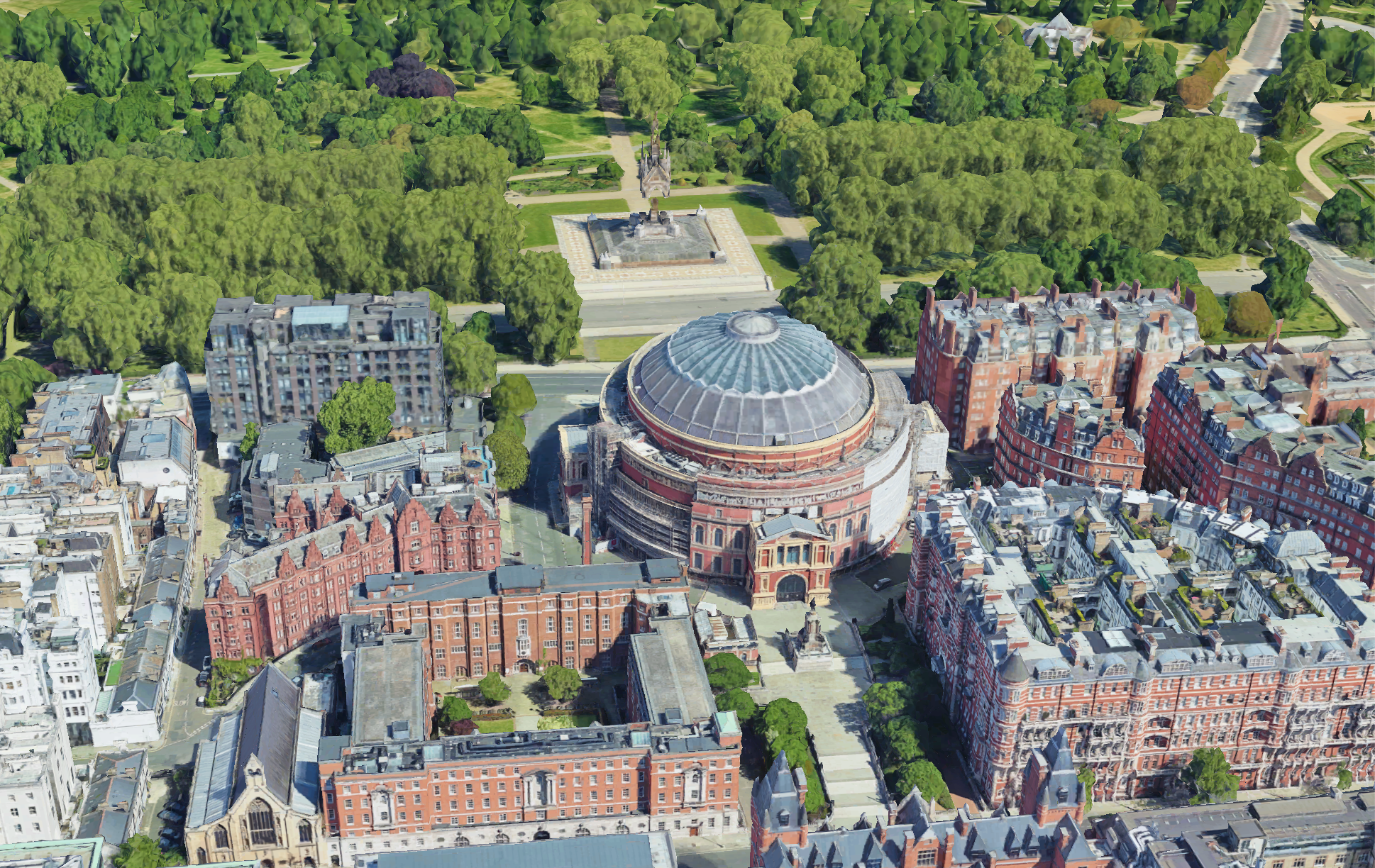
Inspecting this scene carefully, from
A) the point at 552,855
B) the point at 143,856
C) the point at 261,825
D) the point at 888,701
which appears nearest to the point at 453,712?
the point at 261,825

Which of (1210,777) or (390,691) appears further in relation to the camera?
(390,691)

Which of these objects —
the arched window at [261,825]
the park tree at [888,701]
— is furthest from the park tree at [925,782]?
the arched window at [261,825]

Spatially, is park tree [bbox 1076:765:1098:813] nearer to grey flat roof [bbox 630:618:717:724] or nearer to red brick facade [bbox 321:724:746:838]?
red brick facade [bbox 321:724:746:838]

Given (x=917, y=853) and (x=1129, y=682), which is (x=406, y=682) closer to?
(x=917, y=853)

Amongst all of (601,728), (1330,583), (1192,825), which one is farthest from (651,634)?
(1330,583)

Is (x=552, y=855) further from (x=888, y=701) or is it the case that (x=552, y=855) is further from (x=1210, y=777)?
(x=1210, y=777)

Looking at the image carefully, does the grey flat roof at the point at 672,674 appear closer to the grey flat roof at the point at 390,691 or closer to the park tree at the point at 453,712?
the park tree at the point at 453,712
